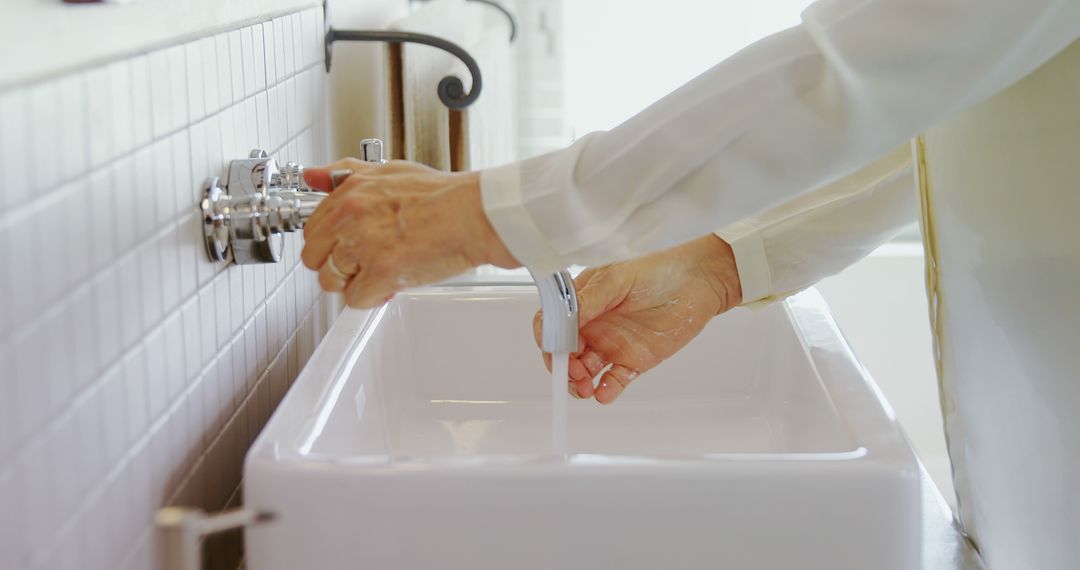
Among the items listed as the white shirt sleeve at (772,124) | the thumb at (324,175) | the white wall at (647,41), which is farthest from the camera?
the white wall at (647,41)

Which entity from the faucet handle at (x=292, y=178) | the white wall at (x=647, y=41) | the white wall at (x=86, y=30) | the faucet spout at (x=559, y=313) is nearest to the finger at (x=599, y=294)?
the faucet spout at (x=559, y=313)

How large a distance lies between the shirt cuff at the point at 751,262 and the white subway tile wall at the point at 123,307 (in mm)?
384

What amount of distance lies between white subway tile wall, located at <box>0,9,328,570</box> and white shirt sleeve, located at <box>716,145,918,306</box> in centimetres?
40

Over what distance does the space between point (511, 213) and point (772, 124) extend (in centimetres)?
15

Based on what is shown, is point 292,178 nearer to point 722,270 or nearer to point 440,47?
point 722,270

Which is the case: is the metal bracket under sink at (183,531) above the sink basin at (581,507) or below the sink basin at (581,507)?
above

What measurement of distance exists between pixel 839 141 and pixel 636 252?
0.13 metres

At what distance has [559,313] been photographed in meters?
0.76

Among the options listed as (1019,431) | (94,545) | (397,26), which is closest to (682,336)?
(1019,431)

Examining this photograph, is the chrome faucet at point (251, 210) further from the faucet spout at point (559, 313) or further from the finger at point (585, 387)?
the finger at point (585, 387)

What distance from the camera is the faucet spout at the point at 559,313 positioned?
Answer: 2.42 feet

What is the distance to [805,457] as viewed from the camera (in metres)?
0.65

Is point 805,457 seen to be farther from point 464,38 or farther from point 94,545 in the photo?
point 464,38

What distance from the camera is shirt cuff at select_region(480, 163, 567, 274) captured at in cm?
62
